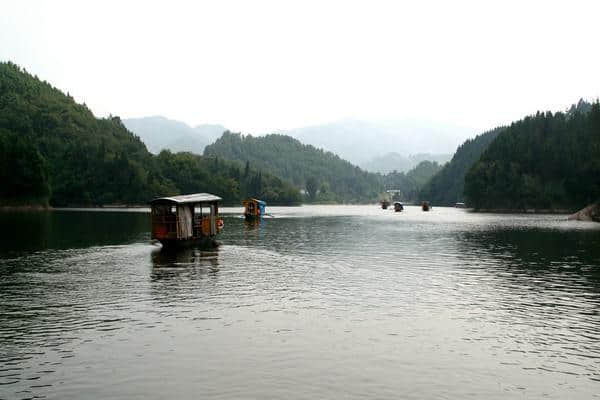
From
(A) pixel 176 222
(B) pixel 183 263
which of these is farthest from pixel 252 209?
(B) pixel 183 263

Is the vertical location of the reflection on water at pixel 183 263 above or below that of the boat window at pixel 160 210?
below

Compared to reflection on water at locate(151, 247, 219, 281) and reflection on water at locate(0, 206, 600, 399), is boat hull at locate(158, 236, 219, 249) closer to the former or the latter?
reflection on water at locate(151, 247, 219, 281)

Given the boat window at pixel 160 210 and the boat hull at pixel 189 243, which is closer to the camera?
the boat window at pixel 160 210

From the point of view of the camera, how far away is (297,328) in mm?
23016

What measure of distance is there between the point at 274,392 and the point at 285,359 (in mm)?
3112

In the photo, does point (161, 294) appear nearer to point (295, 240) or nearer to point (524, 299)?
point (524, 299)

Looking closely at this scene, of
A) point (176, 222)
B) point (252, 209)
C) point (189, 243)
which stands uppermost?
point (252, 209)

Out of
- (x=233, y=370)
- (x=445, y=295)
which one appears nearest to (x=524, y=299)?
(x=445, y=295)

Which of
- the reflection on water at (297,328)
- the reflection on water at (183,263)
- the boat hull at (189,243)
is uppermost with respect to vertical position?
the boat hull at (189,243)

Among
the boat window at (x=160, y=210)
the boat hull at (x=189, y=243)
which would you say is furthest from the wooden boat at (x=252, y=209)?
the boat window at (x=160, y=210)

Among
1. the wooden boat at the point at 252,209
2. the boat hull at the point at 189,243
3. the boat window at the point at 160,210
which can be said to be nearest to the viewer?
the boat window at the point at 160,210

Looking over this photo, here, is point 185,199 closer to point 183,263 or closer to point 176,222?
point 176,222

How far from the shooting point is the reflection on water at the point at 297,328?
1636 cm

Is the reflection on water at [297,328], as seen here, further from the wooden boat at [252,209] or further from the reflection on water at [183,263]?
the wooden boat at [252,209]
